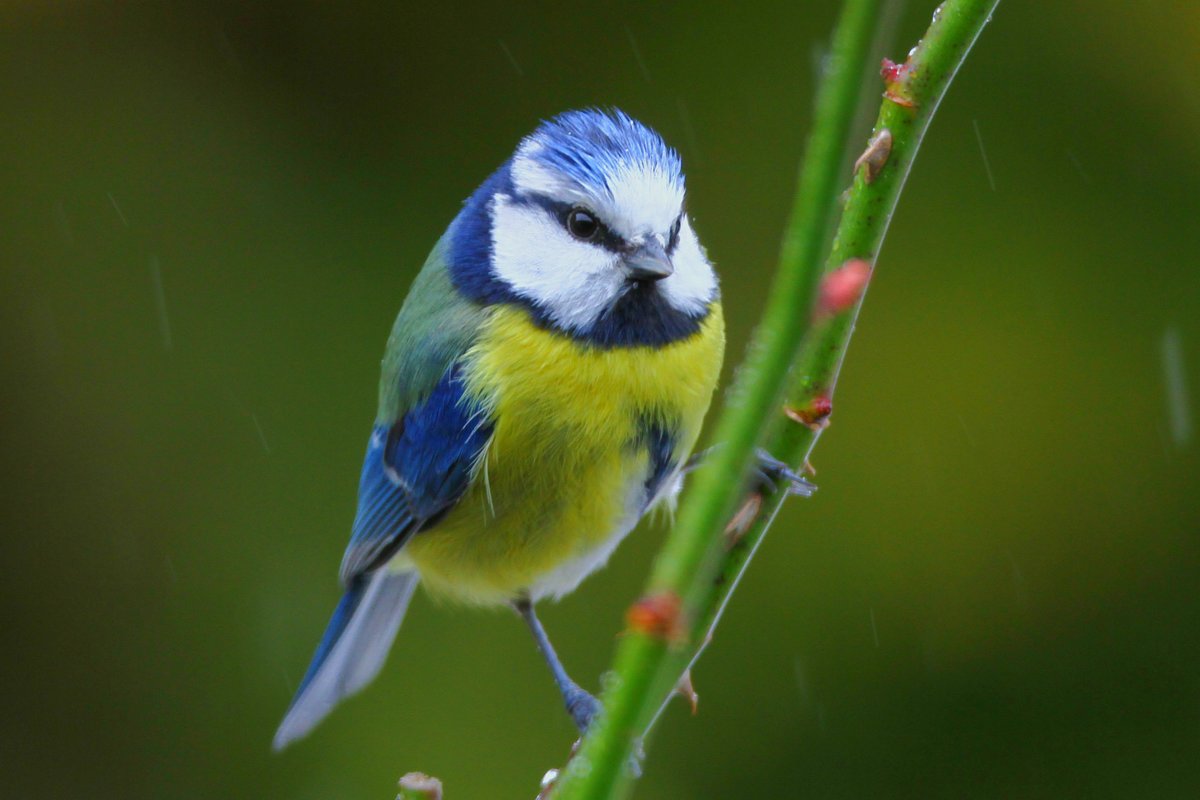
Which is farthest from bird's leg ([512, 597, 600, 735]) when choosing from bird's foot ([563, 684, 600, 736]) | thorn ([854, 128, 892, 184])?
thorn ([854, 128, 892, 184])

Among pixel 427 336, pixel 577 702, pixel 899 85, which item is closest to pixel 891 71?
pixel 899 85

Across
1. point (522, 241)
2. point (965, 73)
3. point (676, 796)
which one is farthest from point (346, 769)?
point (965, 73)

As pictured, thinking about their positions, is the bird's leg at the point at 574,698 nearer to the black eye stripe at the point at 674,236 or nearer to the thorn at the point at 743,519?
the black eye stripe at the point at 674,236

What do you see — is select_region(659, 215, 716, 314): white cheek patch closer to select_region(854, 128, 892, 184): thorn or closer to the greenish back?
the greenish back

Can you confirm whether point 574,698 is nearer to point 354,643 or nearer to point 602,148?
point 354,643

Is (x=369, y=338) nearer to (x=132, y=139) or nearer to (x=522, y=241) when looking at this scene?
(x=132, y=139)
